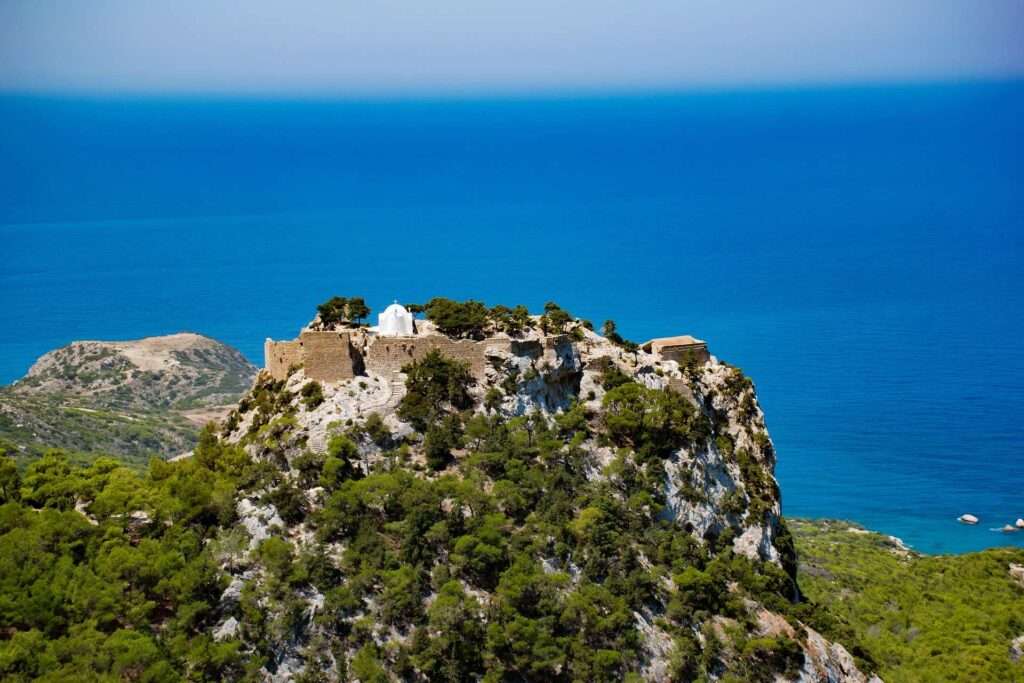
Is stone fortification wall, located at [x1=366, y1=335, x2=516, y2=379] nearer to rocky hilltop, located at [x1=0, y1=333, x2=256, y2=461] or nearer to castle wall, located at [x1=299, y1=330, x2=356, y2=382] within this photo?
castle wall, located at [x1=299, y1=330, x2=356, y2=382]

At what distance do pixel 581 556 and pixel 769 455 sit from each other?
13169mm

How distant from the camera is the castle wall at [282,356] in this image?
128 ft

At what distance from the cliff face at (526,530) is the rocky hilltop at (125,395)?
32442mm

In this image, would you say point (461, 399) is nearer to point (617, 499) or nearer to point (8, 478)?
point (617, 499)

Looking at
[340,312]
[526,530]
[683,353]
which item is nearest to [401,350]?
[340,312]

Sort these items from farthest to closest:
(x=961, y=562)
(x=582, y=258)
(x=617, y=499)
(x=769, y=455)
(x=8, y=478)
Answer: (x=582, y=258) < (x=961, y=562) < (x=769, y=455) < (x=617, y=499) < (x=8, y=478)

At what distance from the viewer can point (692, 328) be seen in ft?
423

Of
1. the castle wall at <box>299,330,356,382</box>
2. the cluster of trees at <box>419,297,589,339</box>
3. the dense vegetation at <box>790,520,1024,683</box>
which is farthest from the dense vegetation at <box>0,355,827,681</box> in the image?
the dense vegetation at <box>790,520,1024,683</box>

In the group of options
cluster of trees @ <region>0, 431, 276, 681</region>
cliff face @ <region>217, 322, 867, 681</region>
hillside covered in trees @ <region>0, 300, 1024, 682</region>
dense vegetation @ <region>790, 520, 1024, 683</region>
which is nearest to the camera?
cluster of trees @ <region>0, 431, 276, 681</region>

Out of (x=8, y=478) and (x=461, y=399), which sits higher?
(x=461, y=399)

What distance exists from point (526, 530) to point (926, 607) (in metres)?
24.3

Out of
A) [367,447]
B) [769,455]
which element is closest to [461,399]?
[367,447]

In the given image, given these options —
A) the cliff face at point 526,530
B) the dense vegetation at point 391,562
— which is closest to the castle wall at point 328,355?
the cliff face at point 526,530

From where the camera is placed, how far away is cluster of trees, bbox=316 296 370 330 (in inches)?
1615
